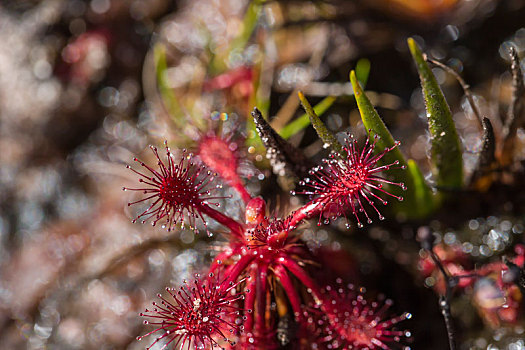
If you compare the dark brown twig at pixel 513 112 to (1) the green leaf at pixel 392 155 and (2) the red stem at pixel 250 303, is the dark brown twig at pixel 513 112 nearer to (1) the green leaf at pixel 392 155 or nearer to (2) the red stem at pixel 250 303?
(1) the green leaf at pixel 392 155

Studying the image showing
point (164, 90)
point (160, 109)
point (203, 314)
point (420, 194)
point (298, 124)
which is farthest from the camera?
point (160, 109)

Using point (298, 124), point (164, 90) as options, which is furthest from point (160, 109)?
point (298, 124)

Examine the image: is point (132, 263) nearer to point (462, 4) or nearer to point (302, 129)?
point (302, 129)

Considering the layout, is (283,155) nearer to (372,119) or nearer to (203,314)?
(372,119)

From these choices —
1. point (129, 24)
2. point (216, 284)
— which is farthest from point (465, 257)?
point (129, 24)

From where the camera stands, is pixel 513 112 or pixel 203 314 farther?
pixel 513 112

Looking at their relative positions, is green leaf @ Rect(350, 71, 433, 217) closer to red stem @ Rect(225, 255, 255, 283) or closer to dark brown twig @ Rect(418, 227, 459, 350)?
dark brown twig @ Rect(418, 227, 459, 350)

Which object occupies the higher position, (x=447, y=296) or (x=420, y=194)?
(x=420, y=194)

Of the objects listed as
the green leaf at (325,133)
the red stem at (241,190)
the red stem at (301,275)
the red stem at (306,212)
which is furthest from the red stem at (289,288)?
the green leaf at (325,133)
